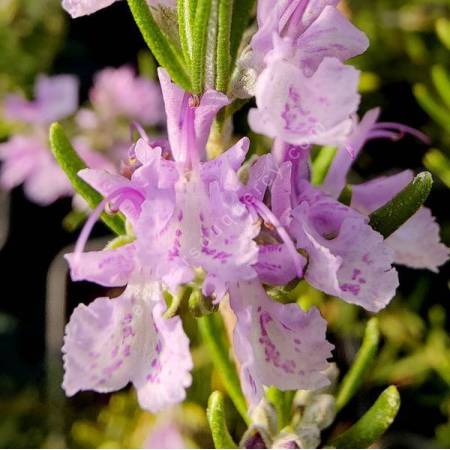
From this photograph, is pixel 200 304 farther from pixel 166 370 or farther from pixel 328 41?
pixel 328 41

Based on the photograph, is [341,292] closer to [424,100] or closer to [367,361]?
[367,361]

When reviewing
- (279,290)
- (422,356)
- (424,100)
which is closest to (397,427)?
(422,356)

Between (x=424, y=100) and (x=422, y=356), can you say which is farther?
(x=422, y=356)

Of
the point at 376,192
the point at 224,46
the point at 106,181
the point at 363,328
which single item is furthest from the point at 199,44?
the point at 363,328

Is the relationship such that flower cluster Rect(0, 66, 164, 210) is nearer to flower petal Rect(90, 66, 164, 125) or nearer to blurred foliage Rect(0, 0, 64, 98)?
flower petal Rect(90, 66, 164, 125)

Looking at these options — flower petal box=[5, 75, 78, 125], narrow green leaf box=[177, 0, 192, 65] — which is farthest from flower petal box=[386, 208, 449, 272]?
flower petal box=[5, 75, 78, 125]
